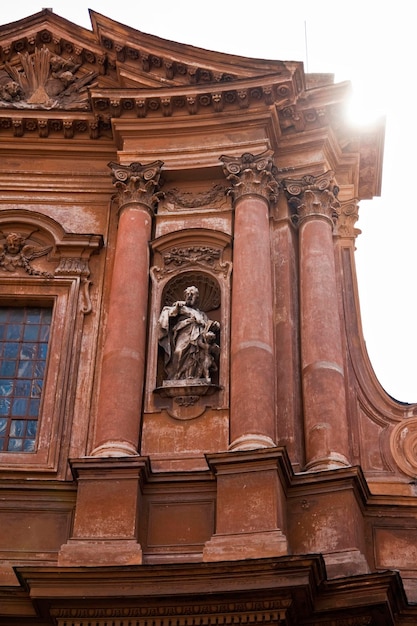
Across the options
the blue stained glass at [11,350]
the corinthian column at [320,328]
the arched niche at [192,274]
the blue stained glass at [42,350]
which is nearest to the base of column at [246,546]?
the corinthian column at [320,328]

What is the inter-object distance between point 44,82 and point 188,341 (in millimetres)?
5979

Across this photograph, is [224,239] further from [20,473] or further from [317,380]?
[20,473]

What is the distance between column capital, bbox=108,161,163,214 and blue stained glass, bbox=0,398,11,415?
317cm

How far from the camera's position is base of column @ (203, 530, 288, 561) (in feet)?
37.9

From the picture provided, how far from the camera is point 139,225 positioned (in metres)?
14.9

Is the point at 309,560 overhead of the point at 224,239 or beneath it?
beneath

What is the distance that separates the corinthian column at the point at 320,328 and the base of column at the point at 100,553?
7.55ft

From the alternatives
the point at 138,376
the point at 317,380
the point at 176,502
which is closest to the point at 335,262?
the point at 317,380

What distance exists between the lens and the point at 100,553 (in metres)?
11.9

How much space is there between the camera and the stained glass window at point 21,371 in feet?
45.8

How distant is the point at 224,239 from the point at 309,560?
5361 mm

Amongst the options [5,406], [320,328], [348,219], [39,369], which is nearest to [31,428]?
[5,406]

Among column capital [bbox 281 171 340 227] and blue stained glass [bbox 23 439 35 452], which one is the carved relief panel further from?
column capital [bbox 281 171 340 227]

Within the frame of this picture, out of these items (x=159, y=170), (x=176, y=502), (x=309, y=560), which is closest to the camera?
(x=309, y=560)
